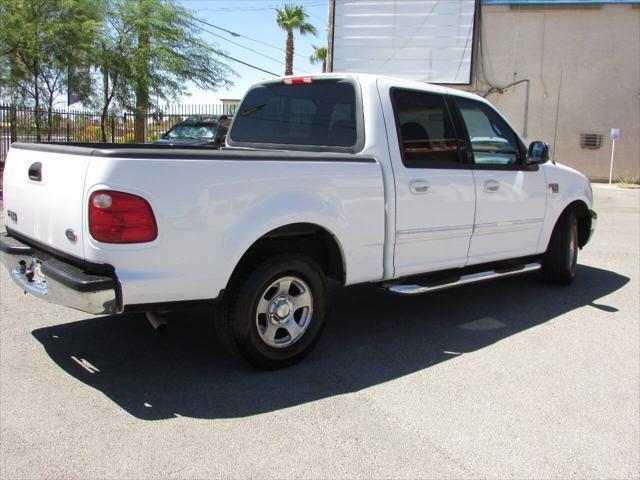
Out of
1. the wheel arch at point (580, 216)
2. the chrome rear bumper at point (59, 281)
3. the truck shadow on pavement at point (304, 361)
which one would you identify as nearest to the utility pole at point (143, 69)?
the truck shadow on pavement at point (304, 361)

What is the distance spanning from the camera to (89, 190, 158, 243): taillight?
3207 mm

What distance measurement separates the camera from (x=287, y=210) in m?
3.80

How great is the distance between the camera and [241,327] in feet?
12.5

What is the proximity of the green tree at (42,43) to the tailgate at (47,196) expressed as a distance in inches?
578

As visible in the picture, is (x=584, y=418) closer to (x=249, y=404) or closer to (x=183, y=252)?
(x=249, y=404)

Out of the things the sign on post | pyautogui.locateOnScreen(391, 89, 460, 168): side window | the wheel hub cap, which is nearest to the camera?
the wheel hub cap

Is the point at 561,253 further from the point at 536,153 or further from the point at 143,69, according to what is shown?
the point at 143,69

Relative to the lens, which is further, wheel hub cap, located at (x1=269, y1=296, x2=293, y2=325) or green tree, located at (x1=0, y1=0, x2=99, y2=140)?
green tree, located at (x1=0, y1=0, x2=99, y2=140)

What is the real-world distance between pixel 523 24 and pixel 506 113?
3.00m

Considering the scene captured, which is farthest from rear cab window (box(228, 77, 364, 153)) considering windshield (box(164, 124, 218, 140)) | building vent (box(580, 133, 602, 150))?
building vent (box(580, 133, 602, 150))

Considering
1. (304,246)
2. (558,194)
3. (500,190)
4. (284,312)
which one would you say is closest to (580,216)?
(558,194)

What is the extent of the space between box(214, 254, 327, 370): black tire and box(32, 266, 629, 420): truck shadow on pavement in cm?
15

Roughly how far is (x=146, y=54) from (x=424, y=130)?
53.4 ft

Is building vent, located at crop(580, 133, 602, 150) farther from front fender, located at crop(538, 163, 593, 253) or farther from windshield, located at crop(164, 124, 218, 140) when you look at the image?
front fender, located at crop(538, 163, 593, 253)
